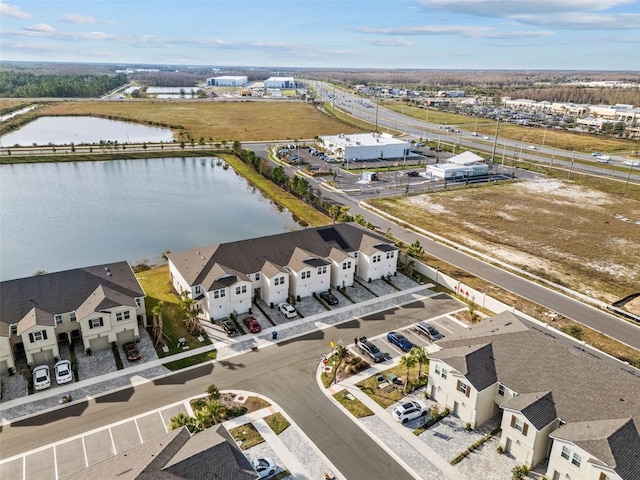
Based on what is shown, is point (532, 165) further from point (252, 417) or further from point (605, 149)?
point (252, 417)

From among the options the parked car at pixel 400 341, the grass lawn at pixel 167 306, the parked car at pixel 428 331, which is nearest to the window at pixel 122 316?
the grass lawn at pixel 167 306

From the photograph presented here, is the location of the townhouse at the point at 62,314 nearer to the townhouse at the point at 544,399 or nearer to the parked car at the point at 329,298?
the parked car at the point at 329,298

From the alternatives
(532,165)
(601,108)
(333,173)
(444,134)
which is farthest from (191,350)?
(601,108)

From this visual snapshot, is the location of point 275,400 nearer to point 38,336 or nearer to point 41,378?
point 41,378

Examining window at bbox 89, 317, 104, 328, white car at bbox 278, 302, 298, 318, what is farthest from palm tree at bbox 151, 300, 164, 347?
white car at bbox 278, 302, 298, 318

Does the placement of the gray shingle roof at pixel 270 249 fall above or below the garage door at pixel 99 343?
above

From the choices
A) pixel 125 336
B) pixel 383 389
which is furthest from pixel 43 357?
pixel 383 389
